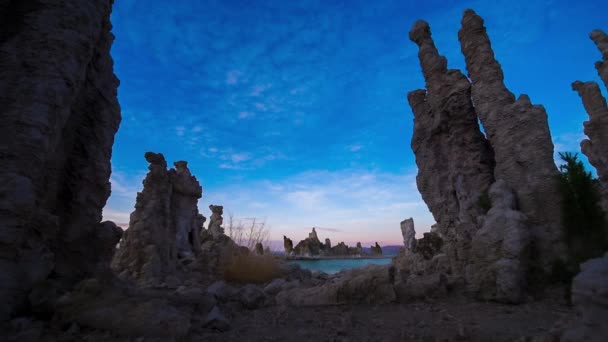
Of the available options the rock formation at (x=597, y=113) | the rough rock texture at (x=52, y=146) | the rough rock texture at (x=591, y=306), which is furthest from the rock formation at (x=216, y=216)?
the rock formation at (x=597, y=113)

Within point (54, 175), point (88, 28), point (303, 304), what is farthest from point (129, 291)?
point (88, 28)

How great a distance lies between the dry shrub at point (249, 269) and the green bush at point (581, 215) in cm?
740

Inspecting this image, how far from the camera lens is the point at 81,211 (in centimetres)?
444

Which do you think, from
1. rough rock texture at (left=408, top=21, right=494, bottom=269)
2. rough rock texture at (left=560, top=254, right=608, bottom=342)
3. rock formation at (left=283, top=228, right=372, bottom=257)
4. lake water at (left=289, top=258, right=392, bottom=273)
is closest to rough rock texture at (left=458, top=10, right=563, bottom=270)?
rough rock texture at (left=408, top=21, right=494, bottom=269)

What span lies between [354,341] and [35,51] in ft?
16.5

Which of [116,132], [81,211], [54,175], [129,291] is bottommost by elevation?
[129,291]

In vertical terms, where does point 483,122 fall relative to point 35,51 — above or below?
above

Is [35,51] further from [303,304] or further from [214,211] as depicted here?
[214,211]

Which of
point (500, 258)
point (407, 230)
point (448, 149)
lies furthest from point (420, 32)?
point (407, 230)

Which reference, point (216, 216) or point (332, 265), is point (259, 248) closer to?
point (216, 216)

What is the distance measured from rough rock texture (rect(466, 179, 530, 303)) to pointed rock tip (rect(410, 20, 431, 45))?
7.52m

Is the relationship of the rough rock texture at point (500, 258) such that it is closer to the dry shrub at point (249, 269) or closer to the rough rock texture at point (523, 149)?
the rough rock texture at point (523, 149)

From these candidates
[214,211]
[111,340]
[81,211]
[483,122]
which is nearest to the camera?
[111,340]

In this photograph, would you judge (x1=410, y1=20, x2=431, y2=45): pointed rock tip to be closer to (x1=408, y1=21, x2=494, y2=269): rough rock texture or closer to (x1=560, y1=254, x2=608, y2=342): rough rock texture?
(x1=408, y1=21, x2=494, y2=269): rough rock texture
